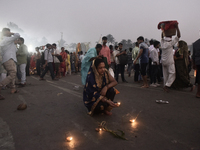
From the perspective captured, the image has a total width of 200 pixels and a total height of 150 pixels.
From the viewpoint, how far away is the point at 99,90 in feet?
9.97

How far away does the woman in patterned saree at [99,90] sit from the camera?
9.37ft

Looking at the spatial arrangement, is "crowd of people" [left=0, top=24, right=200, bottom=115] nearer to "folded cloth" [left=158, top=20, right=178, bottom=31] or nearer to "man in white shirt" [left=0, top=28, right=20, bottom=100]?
"man in white shirt" [left=0, top=28, right=20, bottom=100]

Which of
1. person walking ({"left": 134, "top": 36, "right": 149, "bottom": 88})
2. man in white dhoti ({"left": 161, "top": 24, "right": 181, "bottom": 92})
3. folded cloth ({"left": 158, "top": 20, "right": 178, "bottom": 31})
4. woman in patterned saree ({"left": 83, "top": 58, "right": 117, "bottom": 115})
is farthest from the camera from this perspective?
person walking ({"left": 134, "top": 36, "right": 149, "bottom": 88})

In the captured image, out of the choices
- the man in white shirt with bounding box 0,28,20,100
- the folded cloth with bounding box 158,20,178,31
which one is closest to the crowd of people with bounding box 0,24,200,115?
the man in white shirt with bounding box 0,28,20,100

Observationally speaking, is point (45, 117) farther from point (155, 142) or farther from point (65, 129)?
point (155, 142)

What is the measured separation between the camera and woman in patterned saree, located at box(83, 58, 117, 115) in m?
2.86

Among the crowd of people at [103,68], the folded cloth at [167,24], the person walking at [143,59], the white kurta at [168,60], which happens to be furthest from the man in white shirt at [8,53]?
the white kurta at [168,60]

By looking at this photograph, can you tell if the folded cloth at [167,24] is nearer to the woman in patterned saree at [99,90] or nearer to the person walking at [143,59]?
the person walking at [143,59]

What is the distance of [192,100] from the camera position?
4020 mm

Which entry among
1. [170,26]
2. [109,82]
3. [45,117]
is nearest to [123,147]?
[109,82]

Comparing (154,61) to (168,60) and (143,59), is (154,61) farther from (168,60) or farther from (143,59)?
(168,60)

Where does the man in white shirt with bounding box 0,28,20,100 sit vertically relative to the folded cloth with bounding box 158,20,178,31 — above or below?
below

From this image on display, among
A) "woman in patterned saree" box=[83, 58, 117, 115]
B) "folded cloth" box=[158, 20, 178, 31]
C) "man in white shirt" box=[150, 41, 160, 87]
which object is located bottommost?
"woman in patterned saree" box=[83, 58, 117, 115]

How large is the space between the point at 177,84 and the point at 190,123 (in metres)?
3.10
